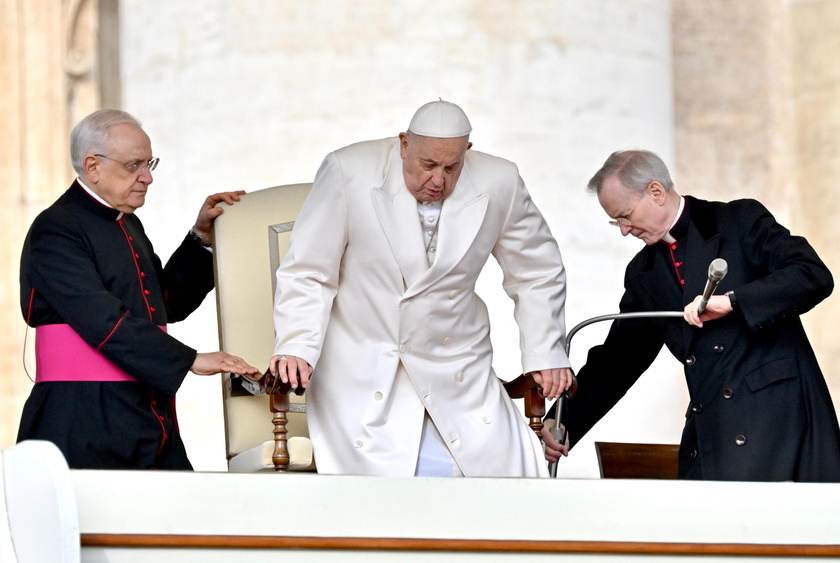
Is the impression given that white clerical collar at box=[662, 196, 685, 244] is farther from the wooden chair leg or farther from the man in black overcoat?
the wooden chair leg

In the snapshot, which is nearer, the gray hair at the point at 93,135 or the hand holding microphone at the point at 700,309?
the hand holding microphone at the point at 700,309

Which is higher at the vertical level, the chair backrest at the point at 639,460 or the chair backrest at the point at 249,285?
the chair backrest at the point at 249,285

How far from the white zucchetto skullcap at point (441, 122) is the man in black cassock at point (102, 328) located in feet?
2.59

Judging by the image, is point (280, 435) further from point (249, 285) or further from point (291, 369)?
point (249, 285)

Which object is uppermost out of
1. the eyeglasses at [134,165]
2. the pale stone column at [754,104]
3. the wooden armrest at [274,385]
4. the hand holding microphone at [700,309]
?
the pale stone column at [754,104]

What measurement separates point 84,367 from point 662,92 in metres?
4.35

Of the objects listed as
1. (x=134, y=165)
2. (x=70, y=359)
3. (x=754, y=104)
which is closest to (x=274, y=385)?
(x=70, y=359)

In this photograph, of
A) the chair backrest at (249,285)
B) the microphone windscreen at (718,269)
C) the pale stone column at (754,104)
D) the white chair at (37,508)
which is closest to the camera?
the white chair at (37,508)

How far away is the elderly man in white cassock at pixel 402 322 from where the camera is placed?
13.2ft

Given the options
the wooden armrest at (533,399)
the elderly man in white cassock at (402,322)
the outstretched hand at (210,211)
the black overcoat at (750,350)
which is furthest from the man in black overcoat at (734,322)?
the outstretched hand at (210,211)

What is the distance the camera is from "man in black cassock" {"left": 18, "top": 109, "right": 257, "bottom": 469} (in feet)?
13.0

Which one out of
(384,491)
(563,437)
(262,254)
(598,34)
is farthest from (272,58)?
(384,491)

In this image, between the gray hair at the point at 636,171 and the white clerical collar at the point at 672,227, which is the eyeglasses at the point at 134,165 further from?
the white clerical collar at the point at 672,227

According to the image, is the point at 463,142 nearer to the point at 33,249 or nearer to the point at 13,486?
the point at 33,249
